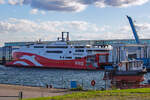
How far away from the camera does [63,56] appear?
5603cm

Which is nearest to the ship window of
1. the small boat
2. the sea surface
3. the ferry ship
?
the ferry ship

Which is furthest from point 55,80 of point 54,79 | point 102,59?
point 102,59

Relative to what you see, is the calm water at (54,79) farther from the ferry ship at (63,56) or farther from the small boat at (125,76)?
the ferry ship at (63,56)

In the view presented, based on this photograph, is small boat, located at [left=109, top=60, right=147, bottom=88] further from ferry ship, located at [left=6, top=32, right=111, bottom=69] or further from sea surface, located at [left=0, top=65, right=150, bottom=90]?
ferry ship, located at [left=6, top=32, right=111, bottom=69]

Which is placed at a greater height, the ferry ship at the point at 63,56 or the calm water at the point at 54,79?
the ferry ship at the point at 63,56

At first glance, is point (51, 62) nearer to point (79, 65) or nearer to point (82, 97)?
point (79, 65)

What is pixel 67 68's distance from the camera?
5512cm

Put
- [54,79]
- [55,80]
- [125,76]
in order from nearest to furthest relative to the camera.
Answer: [125,76] < [55,80] < [54,79]

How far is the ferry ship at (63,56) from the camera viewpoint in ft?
178

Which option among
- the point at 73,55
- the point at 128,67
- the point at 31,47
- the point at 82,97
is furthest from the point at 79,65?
the point at 82,97

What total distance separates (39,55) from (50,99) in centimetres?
4709

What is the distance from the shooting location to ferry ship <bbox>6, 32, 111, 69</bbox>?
5422 cm

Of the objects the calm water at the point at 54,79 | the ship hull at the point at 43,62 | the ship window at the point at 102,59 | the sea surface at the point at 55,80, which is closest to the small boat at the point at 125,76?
the sea surface at the point at 55,80

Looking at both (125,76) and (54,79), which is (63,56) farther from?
(125,76)
